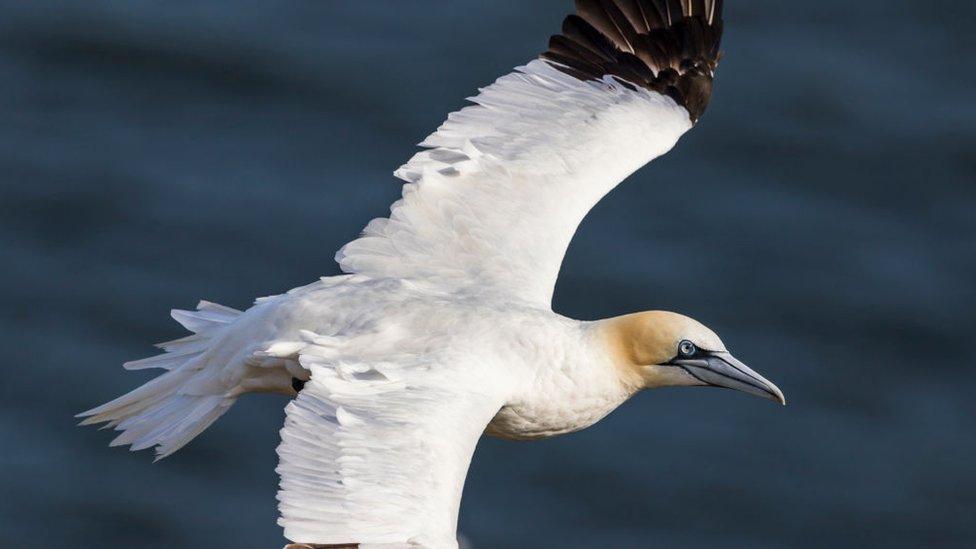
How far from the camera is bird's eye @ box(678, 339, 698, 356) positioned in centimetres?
1051

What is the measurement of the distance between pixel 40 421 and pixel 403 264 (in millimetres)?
4682

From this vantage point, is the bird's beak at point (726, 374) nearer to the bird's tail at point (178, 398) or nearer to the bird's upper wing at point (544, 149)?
the bird's upper wing at point (544, 149)

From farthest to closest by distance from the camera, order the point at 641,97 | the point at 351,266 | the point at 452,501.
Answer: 1. the point at 641,97
2. the point at 351,266
3. the point at 452,501

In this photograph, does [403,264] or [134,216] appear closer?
[403,264]

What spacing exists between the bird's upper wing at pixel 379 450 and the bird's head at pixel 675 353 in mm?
1012

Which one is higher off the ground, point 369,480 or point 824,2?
point 824,2

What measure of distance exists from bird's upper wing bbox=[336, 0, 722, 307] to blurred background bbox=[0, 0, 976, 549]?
297 centimetres

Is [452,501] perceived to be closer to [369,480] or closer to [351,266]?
[369,480]

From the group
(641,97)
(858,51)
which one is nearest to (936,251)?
(858,51)

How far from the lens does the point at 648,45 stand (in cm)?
1281

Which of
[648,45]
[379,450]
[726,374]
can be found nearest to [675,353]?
[726,374]

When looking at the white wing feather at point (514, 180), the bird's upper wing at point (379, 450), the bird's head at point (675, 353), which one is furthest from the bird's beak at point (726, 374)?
the bird's upper wing at point (379, 450)

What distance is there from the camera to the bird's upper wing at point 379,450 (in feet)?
28.8

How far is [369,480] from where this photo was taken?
29.5 ft
